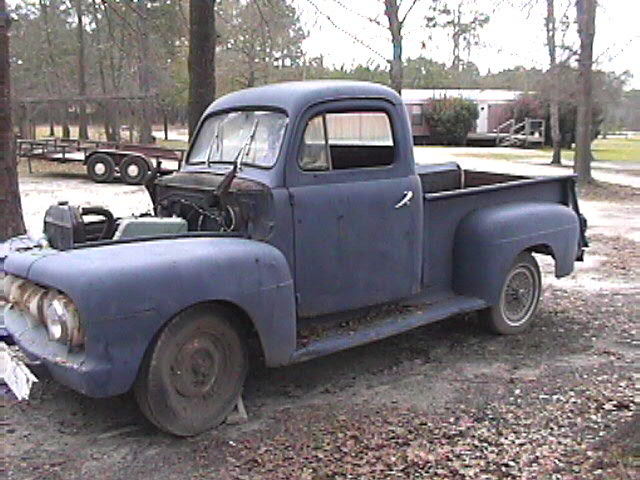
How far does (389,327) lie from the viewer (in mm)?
5293

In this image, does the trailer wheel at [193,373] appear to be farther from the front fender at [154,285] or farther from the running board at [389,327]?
the running board at [389,327]

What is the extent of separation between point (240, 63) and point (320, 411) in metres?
29.7

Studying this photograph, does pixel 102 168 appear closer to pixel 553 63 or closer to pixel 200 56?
pixel 200 56

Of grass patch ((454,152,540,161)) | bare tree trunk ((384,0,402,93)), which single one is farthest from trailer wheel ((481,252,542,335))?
grass patch ((454,152,540,161))

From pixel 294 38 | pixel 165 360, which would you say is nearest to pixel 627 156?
pixel 294 38

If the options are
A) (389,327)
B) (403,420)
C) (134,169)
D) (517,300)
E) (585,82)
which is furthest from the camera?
(585,82)

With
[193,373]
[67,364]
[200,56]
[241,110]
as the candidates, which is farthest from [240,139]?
[200,56]

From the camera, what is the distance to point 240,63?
32.8 meters

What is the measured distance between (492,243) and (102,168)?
53.2 ft

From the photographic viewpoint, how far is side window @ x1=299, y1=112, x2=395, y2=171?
5.09 meters

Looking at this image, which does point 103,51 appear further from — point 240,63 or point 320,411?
point 320,411

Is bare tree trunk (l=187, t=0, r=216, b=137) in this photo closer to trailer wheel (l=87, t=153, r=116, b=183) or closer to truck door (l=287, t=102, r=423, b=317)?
Answer: truck door (l=287, t=102, r=423, b=317)

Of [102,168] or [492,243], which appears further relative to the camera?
[102,168]

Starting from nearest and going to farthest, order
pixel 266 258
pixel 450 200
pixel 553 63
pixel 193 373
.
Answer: pixel 193 373
pixel 266 258
pixel 450 200
pixel 553 63
